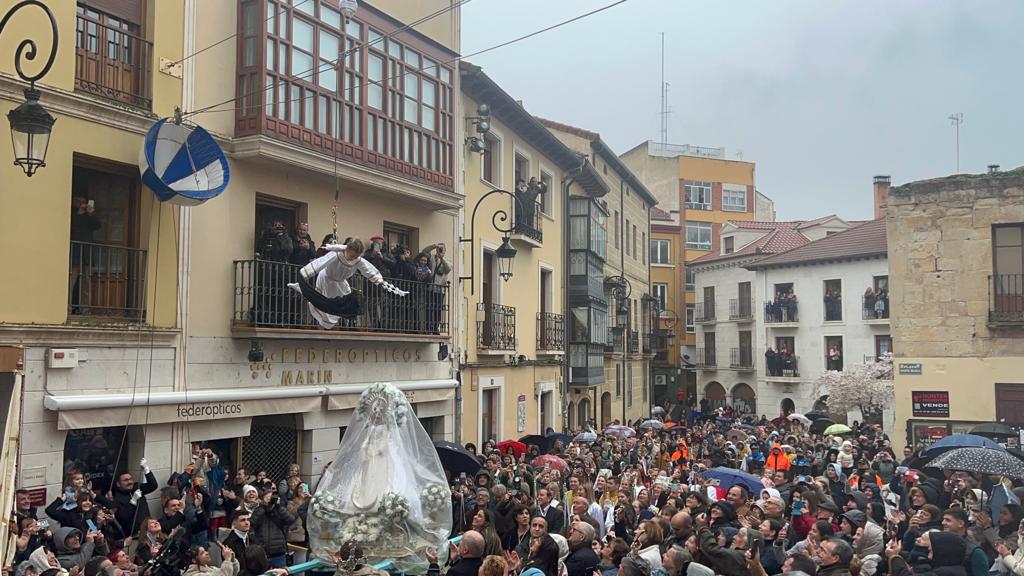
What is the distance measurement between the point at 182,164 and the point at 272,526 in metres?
4.81

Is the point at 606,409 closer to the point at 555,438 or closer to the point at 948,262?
the point at 555,438

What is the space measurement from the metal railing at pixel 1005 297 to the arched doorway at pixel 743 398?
2247 centimetres

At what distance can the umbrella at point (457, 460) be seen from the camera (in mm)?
13930

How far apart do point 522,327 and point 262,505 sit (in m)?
13.8

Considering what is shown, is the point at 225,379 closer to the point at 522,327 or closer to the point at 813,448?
the point at 522,327

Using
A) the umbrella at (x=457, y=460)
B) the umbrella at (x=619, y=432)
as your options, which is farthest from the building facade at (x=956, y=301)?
the umbrella at (x=457, y=460)

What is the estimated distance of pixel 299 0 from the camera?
47.5 ft

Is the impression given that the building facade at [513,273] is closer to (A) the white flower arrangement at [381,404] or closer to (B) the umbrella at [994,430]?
(A) the white flower arrangement at [381,404]

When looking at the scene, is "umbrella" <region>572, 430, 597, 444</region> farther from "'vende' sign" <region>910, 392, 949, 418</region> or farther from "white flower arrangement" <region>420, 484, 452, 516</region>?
"white flower arrangement" <region>420, 484, 452, 516</region>

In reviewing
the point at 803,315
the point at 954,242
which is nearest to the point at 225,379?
the point at 954,242

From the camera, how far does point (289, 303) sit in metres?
14.2

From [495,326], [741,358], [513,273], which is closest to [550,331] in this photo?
[513,273]

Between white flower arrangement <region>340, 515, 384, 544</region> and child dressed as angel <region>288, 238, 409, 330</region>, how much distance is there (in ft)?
8.77

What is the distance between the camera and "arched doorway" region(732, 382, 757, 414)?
144 feet
